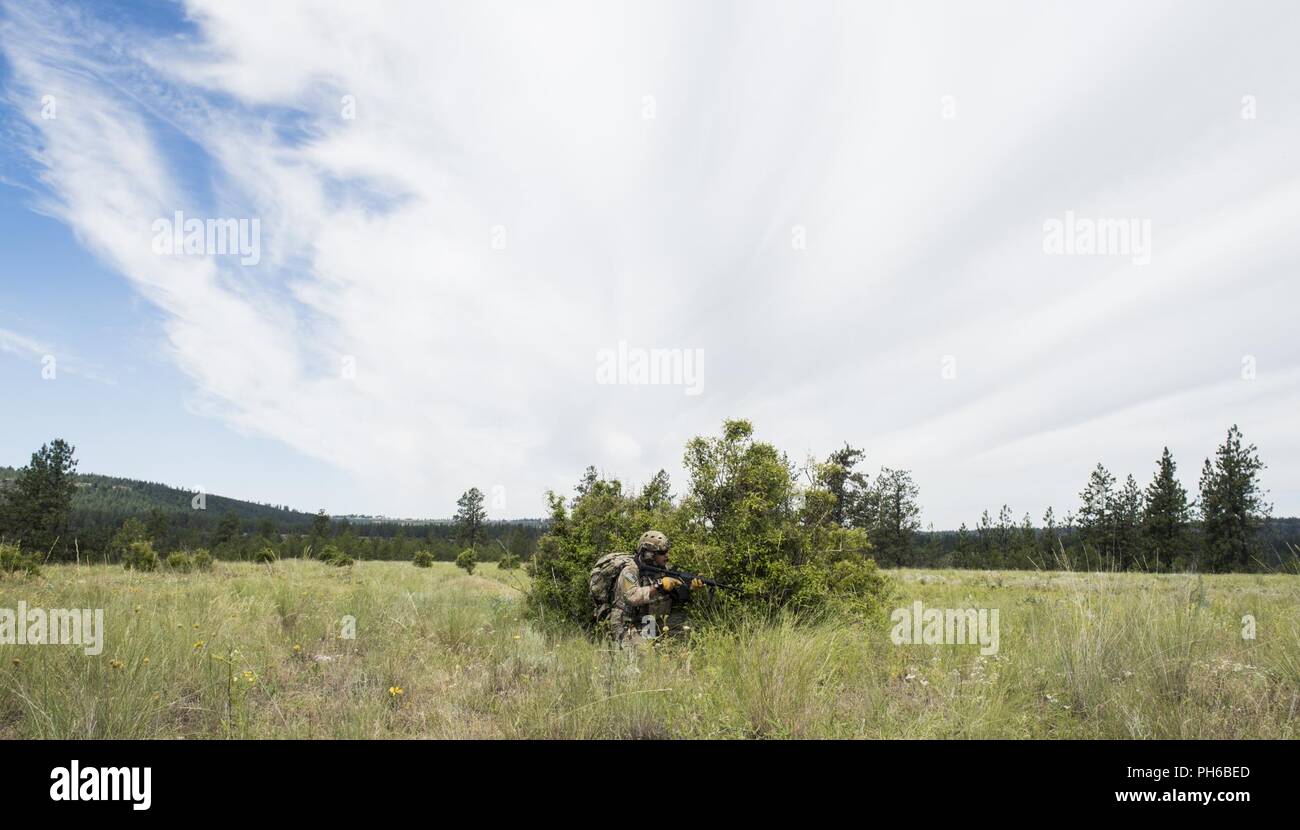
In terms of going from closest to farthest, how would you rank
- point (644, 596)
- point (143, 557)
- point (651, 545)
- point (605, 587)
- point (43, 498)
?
point (644, 596) → point (651, 545) → point (605, 587) → point (143, 557) → point (43, 498)

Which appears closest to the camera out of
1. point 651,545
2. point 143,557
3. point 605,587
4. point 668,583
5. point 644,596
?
point 668,583

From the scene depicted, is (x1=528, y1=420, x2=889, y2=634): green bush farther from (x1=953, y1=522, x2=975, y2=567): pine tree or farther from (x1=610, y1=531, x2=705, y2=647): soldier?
(x1=953, y1=522, x2=975, y2=567): pine tree

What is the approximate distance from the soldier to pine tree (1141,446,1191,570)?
6639 cm

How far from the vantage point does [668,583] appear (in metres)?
6.39

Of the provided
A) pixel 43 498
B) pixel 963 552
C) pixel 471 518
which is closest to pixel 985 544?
pixel 963 552

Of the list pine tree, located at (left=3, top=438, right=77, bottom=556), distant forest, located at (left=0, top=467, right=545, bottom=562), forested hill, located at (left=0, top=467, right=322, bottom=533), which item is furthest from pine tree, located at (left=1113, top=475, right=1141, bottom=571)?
forested hill, located at (left=0, top=467, right=322, bottom=533)

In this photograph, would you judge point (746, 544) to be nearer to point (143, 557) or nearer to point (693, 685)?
point (693, 685)

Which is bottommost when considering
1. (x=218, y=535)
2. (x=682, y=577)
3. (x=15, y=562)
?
(x=218, y=535)

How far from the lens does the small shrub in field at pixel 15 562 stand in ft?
40.8

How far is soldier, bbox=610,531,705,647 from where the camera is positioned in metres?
6.68

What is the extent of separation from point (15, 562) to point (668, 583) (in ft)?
53.4
